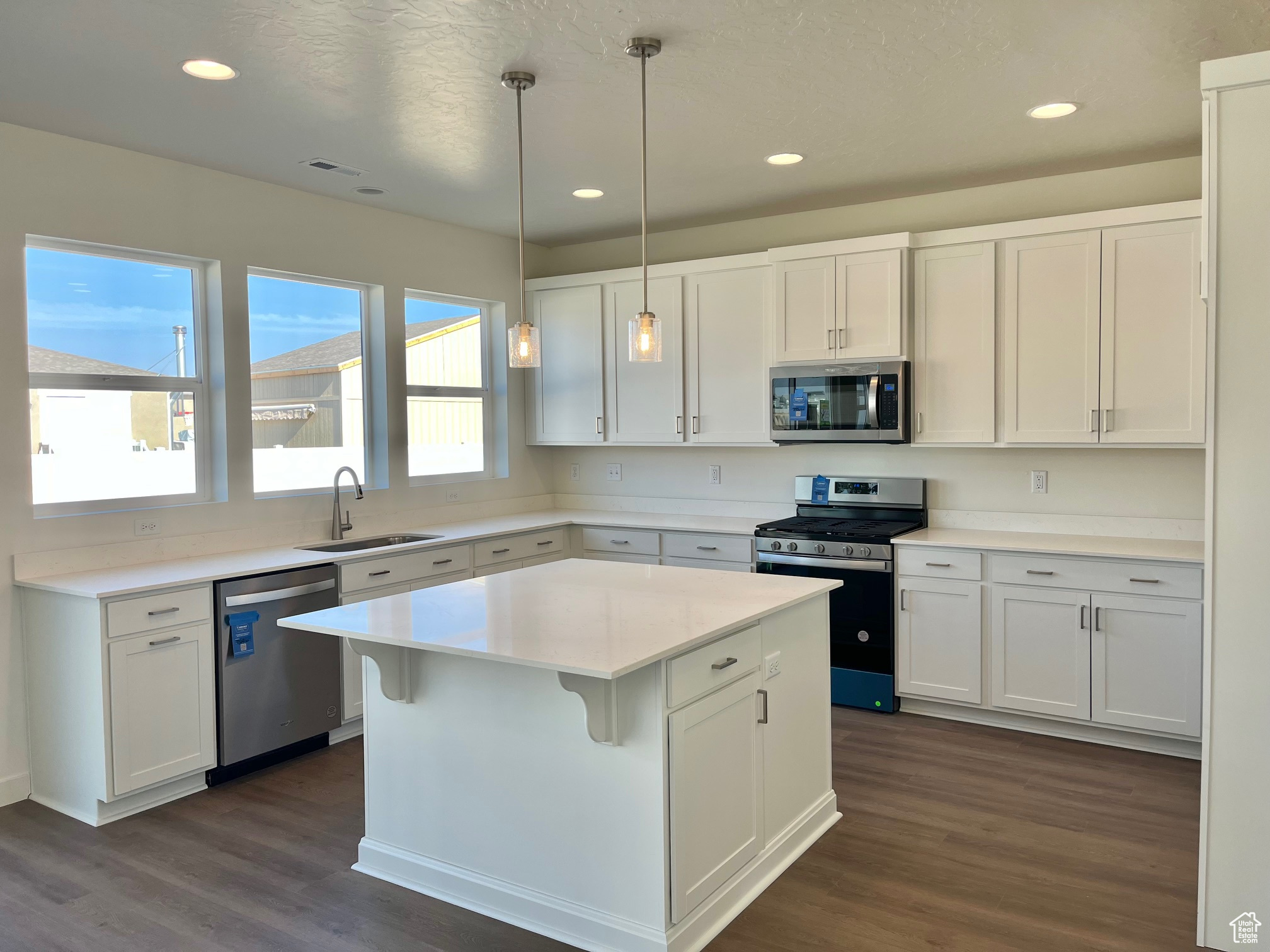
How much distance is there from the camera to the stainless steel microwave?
4.49 metres

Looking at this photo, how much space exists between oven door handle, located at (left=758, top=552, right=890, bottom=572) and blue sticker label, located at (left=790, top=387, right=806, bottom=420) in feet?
2.38

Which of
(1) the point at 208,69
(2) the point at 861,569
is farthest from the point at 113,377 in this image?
(2) the point at 861,569

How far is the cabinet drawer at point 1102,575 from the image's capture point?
3742 mm

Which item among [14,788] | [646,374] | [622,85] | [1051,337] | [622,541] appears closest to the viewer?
[622,85]

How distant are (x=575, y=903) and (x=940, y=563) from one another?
98.2 inches

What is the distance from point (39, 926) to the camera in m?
2.64

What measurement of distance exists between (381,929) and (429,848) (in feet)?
0.89

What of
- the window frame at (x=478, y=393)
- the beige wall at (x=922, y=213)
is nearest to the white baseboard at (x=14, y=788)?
the window frame at (x=478, y=393)

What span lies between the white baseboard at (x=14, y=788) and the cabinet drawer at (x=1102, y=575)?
411 cm

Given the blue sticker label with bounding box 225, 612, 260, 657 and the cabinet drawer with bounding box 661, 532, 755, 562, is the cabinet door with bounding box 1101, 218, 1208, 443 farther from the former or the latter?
the blue sticker label with bounding box 225, 612, 260, 657

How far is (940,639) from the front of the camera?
14.1 ft

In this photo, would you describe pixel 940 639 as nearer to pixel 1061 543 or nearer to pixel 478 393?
pixel 1061 543

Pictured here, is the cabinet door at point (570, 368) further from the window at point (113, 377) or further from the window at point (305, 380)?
the window at point (113, 377)

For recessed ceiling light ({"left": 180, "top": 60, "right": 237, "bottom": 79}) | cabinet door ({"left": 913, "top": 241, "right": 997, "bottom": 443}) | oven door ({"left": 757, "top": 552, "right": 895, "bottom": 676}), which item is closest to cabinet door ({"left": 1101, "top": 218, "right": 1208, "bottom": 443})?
cabinet door ({"left": 913, "top": 241, "right": 997, "bottom": 443})
